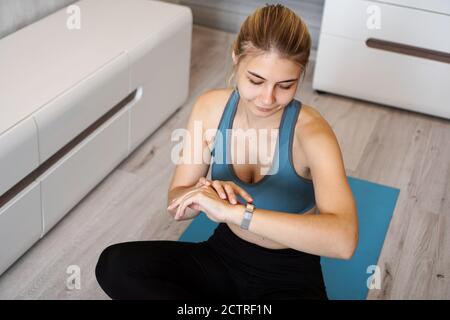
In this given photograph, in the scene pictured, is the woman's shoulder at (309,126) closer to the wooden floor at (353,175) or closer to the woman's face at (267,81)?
the woman's face at (267,81)

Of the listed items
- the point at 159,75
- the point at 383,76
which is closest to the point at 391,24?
the point at 383,76

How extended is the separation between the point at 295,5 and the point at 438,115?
861 millimetres

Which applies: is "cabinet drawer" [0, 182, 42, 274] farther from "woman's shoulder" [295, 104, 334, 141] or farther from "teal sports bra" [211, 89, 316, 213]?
"woman's shoulder" [295, 104, 334, 141]

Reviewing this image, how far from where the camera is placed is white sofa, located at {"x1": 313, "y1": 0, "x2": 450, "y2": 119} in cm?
240

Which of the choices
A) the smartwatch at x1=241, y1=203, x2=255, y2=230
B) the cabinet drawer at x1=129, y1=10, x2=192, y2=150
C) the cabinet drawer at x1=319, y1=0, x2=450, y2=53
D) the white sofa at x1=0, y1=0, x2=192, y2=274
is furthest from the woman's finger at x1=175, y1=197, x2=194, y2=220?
the cabinet drawer at x1=319, y1=0, x2=450, y2=53

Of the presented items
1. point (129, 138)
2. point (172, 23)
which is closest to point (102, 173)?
point (129, 138)

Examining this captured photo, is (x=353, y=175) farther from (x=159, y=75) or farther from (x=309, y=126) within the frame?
(x=309, y=126)

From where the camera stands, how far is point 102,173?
204 centimetres

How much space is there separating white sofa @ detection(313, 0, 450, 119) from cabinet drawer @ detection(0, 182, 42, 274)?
4.56 feet

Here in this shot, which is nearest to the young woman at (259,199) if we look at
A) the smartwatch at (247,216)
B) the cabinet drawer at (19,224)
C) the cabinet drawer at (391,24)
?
the smartwatch at (247,216)

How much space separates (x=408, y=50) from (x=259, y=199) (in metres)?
1.39

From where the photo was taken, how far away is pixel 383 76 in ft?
8.38

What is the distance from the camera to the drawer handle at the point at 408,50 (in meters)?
2.44

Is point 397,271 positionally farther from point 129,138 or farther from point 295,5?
point 295,5
